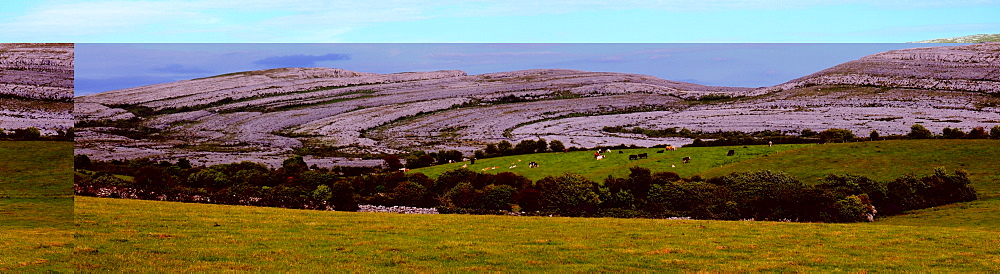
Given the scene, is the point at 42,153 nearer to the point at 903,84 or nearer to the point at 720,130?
the point at 720,130

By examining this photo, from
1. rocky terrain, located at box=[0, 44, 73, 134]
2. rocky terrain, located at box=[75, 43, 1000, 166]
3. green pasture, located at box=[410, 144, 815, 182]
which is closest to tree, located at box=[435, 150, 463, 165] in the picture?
green pasture, located at box=[410, 144, 815, 182]

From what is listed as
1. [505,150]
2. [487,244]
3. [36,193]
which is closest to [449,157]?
[505,150]

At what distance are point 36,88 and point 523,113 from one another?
140 metres

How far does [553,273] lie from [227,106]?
176855 millimetres

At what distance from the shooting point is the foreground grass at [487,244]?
2191cm

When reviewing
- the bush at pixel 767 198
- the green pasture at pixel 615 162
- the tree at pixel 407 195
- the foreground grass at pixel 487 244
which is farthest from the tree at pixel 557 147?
the foreground grass at pixel 487 244

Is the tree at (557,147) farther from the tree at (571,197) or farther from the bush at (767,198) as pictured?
the tree at (571,197)

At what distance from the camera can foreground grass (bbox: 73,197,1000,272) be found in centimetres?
2191

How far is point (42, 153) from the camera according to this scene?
3231 centimetres

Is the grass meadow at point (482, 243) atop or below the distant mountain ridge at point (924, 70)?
below

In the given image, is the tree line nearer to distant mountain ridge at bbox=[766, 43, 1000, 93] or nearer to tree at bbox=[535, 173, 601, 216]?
→ tree at bbox=[535, 173, 601, 216]

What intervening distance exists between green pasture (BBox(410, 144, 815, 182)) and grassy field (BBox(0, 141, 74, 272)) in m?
43.4

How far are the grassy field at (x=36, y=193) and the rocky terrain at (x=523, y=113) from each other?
68.3 meters
